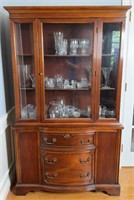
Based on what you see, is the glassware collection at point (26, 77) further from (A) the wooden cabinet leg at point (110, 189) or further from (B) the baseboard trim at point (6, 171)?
(A) the wooden cabinet leg at point (110, 189)

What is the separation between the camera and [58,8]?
165 centimetres

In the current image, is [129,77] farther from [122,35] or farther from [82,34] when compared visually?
[82,34]

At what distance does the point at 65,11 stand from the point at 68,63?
50 centimetres

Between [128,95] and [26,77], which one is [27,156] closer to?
[26,77]

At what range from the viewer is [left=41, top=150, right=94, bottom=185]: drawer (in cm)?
191

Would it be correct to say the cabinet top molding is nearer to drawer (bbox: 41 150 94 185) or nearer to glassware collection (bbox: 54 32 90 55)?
glassware collection (bbox: 54 32 90 55)

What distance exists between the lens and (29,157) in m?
1.95

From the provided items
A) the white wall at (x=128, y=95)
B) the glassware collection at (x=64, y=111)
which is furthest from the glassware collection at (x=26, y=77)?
the white wall at (x=128, y=95)

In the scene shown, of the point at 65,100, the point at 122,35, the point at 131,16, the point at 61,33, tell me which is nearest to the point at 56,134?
the point at 65,100

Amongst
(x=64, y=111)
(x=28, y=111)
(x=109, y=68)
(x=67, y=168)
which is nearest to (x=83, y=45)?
(x=109, y=68)

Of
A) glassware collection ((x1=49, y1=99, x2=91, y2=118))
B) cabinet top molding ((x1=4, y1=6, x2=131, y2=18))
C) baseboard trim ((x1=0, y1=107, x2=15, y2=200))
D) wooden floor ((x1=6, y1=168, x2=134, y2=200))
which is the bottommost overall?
wooden floor ((x1=6, y1=168, x2=134, y2=200))

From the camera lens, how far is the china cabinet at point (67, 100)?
1.77 m

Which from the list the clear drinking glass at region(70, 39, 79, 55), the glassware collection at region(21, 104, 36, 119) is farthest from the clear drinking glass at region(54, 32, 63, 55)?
the glassware collection at region(21, 104, 36, 119)

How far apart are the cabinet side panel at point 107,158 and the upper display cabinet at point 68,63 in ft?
0.66
